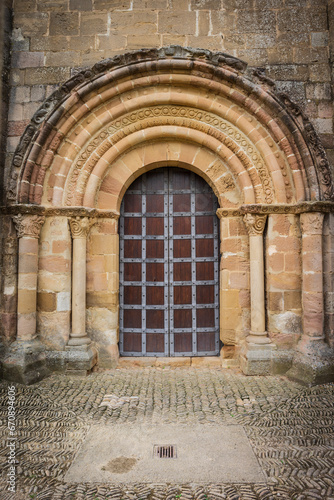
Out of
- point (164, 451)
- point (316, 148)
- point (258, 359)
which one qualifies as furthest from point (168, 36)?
point (164, 451)

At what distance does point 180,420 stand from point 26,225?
140 inches

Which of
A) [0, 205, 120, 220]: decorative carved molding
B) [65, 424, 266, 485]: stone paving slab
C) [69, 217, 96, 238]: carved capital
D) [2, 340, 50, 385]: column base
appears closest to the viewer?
[65, 424, 266, 485]: stone paving slab

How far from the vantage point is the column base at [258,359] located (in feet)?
16.4

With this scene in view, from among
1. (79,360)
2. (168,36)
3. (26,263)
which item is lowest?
(79,360)

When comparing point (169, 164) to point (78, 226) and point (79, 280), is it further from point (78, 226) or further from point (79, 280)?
point (79, 280)

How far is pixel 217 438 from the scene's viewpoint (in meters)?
3.33

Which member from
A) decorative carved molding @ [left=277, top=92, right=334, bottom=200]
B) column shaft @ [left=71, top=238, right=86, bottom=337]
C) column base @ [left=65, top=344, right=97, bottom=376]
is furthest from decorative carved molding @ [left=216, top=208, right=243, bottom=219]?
column base @ [left=65, top=344, right=97, bottom=376]

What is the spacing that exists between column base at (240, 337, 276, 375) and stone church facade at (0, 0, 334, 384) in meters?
0.02

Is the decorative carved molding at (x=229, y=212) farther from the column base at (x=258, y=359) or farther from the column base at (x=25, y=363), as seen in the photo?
the column base at (x=25, y=363)

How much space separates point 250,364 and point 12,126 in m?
5.36

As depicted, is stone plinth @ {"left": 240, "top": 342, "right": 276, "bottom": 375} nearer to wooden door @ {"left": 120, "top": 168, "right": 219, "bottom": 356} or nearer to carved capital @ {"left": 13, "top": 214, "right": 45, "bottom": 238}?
wooden door @ {"left": 120, "top": 168, "right": 219, "bottom": 356}

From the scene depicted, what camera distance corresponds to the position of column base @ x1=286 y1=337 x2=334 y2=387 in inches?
182

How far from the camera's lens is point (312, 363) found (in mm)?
4691

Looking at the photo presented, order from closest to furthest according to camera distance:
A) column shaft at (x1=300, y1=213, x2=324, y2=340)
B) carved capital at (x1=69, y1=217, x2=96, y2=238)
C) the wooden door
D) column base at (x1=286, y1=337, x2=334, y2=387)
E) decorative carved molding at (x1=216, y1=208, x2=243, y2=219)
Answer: column base at (x1=286, y1=337, x2=334, y2=387), column shaft at (x1=300, y1=213, x2=324, y2=340), carved capital at (x1=69, y1=217, x2=96, y2=238), decorative carved molding at (x1=216, y1=208, x2=243, y2=219), the wooden door
